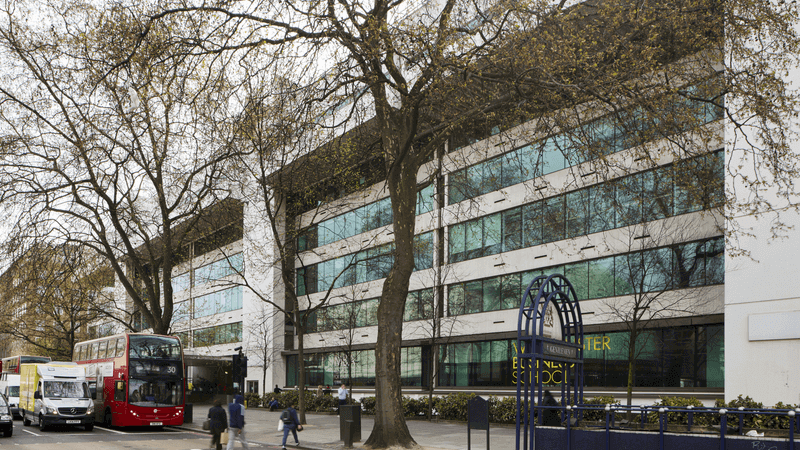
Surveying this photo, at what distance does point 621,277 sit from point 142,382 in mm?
18557

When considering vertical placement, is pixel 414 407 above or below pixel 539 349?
below

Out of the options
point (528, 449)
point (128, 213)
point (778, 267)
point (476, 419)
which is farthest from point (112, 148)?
point (778, 267)

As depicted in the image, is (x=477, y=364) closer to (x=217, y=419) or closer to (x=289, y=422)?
(x=289, y=422)

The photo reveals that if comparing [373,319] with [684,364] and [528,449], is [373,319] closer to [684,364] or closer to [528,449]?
[684,364]

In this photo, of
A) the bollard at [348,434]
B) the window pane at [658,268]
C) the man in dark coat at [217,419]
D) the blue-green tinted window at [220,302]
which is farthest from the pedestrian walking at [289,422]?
the blue-green tinted window at [220,302]

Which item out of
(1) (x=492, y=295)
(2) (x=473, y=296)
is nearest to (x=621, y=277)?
(1) (x=492, y=295)

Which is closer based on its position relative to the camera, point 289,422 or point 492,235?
point 289,422

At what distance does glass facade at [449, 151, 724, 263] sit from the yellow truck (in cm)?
1584

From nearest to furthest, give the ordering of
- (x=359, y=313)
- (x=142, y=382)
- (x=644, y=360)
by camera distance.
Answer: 1. (x=644, y=360)
2. (x=142, y=382)
3. (x=359, y=313)

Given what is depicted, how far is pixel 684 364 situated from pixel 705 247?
4182mm

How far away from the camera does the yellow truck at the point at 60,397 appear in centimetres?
2647

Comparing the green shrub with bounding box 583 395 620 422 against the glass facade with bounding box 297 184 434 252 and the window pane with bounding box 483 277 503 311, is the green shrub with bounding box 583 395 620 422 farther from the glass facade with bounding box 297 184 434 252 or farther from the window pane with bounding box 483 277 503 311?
the glass facade with bounding box 297 184 434 252

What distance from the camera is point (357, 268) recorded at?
45.5 metres

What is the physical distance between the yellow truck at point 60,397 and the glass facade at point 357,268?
12.4 meters
